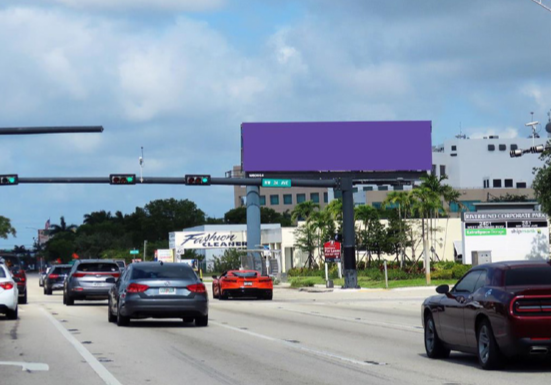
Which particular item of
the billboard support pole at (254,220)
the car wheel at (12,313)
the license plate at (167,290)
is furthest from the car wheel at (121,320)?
the billboard support pole at (254,220)

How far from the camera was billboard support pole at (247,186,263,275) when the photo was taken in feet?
221

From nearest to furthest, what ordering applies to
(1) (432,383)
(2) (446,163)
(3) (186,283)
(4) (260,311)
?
(1) (432,383), (3) (186,283), (4) (260,311), (2) (446,163)

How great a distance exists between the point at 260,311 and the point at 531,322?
19.9 metres

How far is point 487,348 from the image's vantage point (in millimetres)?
14055

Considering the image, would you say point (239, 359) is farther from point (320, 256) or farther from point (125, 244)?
point (125, 244)

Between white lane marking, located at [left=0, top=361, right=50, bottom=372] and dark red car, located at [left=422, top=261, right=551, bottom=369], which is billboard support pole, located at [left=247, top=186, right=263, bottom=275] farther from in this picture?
dark red car, located at [left=422, top=261, right=551, bottom=369]

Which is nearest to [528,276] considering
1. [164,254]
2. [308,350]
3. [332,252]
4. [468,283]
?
[468,283]

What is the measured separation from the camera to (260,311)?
107 feet

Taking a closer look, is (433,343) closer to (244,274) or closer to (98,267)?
(98,267)

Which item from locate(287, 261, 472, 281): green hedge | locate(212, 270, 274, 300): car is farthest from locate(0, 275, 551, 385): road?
locate(287, 261, 472, 281): green hedge

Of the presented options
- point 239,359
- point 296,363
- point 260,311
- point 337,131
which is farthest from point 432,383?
point 337,131

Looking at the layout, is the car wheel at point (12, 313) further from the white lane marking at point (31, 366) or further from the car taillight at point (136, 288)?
the white lane marking at point (31, 366)

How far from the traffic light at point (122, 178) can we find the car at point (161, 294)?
27789 millimetres

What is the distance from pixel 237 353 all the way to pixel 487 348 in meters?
4.77
